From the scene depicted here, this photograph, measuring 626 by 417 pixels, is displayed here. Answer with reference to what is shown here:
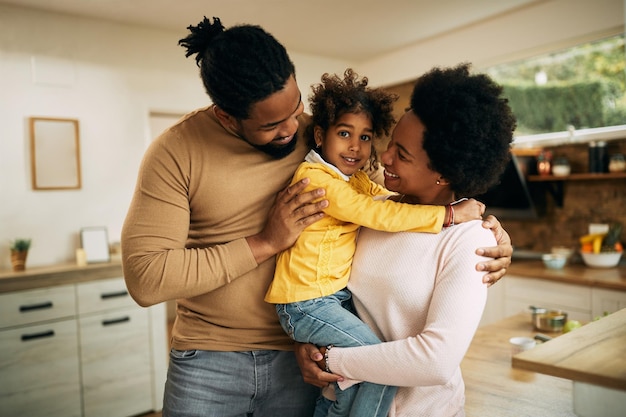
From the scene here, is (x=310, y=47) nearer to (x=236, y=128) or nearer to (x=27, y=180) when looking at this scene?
(x=27, y=180)

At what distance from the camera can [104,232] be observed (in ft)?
13.2

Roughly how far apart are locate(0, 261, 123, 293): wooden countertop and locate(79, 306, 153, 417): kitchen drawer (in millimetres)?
275

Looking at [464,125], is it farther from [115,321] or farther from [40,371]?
[40,371]

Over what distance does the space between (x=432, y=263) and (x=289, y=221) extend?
36 cm

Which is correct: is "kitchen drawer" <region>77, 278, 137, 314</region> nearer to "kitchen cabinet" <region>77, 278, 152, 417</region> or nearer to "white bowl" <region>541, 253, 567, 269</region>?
"kitchen cabinet" <region>77, 278, 152, 417</region>

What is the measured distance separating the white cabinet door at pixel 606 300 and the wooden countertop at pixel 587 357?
2375mm

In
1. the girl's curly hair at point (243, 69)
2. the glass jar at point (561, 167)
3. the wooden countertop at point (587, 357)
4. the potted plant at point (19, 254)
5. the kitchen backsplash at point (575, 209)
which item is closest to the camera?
the wooden countertop at point (587, 357)

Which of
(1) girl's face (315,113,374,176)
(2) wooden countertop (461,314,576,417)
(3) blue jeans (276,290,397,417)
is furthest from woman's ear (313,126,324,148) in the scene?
(2) wooden countertop (461,314,576,417)

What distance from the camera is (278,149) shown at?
1392 millimetres

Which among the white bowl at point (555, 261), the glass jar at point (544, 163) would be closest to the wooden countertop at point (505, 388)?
the white bowl at point (555, 261)

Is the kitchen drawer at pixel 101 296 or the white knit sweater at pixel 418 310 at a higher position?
the white knit sweater at pixel 418 310

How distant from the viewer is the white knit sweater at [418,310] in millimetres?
1085

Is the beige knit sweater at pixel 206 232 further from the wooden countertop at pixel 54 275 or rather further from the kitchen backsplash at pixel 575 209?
the kitchen backsplash at pixel 575 209

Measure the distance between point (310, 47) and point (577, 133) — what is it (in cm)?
253
